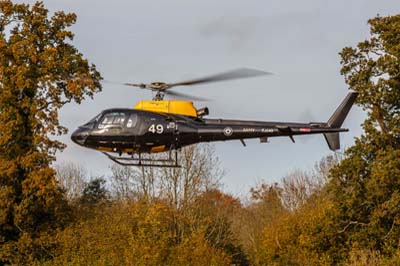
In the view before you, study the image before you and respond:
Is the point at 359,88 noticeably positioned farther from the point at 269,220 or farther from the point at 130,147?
the point at 269,220

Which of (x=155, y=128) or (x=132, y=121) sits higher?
(x=132, y=121)

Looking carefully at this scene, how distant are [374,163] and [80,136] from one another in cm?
1669

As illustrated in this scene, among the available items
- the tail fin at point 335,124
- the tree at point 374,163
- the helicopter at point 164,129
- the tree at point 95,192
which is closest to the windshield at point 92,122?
the helicopter at point 164,129

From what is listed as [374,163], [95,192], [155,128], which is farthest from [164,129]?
[95,192]

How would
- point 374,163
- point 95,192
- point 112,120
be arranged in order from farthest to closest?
point 95,192 → point 374,163 → point 112,120

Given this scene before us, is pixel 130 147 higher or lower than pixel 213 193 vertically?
lower

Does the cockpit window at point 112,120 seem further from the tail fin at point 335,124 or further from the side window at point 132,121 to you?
the tail fin at point 335,124

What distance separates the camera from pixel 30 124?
112ft

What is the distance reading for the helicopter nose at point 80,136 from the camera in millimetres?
21047

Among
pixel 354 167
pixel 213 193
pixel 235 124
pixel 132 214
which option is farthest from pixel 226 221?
pixel 235 124

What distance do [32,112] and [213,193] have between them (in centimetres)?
1470

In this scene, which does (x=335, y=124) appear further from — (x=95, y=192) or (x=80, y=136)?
(x=95, y=192)

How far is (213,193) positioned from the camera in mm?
44125

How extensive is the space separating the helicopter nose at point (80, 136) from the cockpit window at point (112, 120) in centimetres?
59
